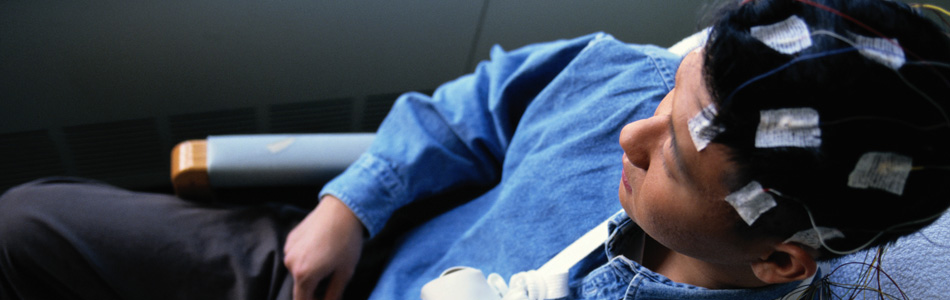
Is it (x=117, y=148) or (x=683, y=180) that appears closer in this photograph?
(x=683, y=180)

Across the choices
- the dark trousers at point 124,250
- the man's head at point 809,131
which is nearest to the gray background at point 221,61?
the dark trousers at point 124,250

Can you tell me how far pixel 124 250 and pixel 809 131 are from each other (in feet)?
2.46

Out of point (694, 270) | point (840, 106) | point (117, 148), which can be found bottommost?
point (117, 148)

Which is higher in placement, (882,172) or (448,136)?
(882,172)

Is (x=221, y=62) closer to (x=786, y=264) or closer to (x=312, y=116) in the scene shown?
(x=312, y=116)

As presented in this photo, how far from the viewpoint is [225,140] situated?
87cm

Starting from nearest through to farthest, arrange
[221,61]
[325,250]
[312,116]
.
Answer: [325,250]
[221,61]
[312,116]

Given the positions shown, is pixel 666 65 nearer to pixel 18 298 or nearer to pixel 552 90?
pixel 552 90

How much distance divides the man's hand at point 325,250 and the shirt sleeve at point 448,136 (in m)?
0.02

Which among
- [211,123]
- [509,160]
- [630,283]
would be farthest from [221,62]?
[630,283]

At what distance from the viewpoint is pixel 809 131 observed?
42 centimetres

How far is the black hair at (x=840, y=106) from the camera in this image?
401 millimetres

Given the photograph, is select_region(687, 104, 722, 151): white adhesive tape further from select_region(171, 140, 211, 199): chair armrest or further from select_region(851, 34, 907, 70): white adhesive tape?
select_region(171, 140, 211, 199): chair armrest

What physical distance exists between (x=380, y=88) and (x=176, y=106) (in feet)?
1.19
